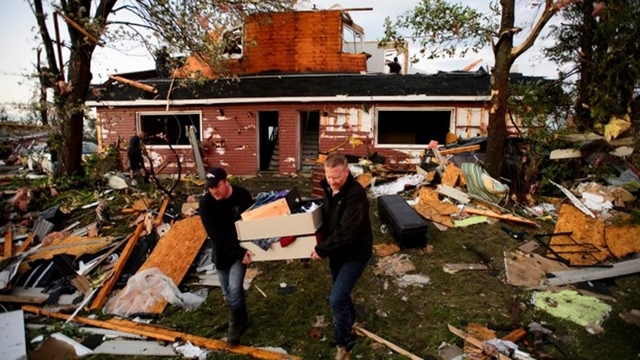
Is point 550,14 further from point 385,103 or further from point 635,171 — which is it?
point 385,103

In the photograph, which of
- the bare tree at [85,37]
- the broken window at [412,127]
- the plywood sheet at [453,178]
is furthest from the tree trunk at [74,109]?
the broken window at [412,127]

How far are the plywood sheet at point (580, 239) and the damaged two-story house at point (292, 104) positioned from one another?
6569 millimetres

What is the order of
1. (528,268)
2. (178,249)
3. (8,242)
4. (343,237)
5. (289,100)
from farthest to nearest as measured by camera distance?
1. (289,100)
2. (8,242)
3. (178,249)
4. (528,268)
5. (343,237)

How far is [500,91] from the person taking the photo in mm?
7965

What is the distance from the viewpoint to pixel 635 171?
7633 mm

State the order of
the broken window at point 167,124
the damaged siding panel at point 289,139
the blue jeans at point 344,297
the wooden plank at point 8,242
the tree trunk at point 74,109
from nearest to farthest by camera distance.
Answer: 1. the blue jeans at point 344,297
2. the wooden plank at point 8,242
3. the tree trunk at point 74,109
4. the damaged siding panel at point 289,139
5. the broken window at point 167,124

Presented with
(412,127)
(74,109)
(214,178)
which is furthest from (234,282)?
(412,127)

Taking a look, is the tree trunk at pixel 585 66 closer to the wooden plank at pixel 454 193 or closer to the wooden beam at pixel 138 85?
the wooden plank at pixel 454 193

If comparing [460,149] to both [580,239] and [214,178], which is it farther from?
[214,178]

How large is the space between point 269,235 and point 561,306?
154 inches

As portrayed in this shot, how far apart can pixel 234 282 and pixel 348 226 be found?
1.60 meters

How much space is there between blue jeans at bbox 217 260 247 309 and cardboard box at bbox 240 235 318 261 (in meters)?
0.27

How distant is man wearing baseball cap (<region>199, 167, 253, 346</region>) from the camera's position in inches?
143

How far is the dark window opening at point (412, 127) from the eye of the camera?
16516mm
